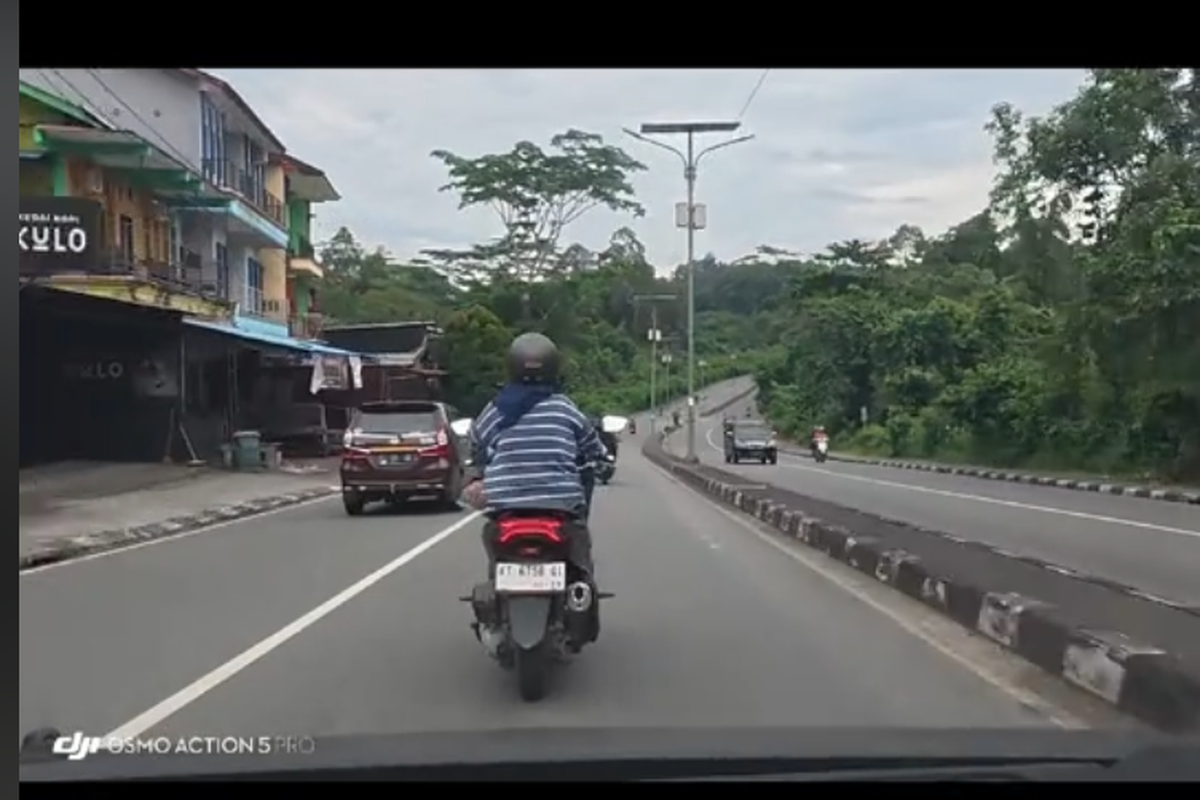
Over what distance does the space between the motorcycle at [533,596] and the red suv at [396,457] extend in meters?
7.76

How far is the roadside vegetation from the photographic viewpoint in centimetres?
934

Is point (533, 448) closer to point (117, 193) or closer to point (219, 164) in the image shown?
point (219, 164)

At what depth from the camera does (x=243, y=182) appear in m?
11.4

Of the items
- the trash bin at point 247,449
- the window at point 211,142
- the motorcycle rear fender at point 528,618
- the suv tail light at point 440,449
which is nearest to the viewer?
the motorcycle rear fender at point 528,618

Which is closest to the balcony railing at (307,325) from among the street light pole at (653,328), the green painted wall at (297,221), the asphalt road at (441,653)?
the green painted wall at (297,221)

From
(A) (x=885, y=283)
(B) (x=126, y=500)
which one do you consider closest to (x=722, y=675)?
(B) (x=126, y=500)

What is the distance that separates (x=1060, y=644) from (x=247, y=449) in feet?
42.7

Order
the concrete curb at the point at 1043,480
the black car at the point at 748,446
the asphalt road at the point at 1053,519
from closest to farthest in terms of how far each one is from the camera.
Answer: the asphalt road at the point at 1053,519 → the concrete curb at the point at 1043,480 → the black car at the point at 748,446

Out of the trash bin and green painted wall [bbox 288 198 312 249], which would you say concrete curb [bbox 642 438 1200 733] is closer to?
green painted wall [bbox 288 198 312 249]

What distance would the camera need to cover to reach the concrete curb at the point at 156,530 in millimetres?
13992

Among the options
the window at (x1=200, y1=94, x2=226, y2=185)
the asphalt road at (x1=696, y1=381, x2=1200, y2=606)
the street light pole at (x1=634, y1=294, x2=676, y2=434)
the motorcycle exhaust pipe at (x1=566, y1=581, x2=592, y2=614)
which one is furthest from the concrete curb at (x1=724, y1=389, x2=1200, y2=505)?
the motorcycle exhaust pipe at (x1=566, y1=581, x2=592, y2=614)

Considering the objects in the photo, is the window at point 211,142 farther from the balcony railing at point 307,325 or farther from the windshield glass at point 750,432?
the windshield glass at point 750,432

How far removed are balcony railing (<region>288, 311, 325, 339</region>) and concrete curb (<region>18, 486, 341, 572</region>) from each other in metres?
2.76
